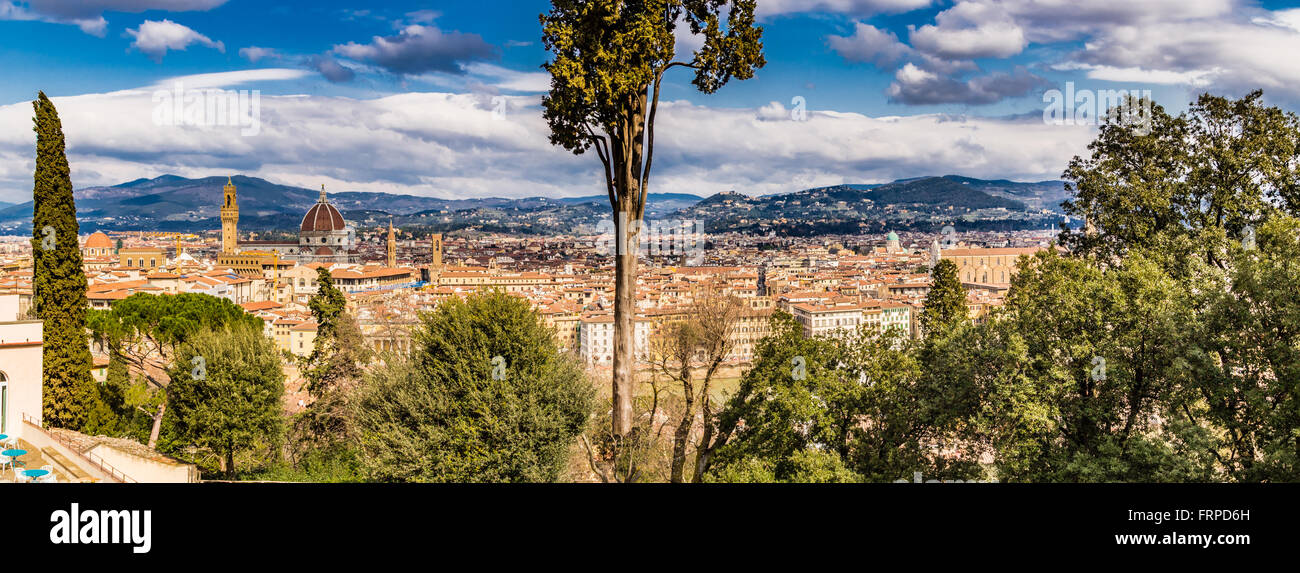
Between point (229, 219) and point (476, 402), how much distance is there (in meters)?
43.7

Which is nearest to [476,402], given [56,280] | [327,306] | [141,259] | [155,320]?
[56,280]

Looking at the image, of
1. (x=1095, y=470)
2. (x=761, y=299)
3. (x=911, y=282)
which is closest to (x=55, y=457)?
(x=1095, y=470)

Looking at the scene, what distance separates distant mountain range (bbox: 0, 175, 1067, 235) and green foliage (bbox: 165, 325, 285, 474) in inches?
942

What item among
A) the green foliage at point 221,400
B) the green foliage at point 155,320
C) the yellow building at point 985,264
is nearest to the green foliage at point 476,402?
the green foliage at point 221,400

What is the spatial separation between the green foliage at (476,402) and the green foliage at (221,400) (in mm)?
4106

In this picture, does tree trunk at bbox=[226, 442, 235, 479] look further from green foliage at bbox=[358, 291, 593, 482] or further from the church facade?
the church facade

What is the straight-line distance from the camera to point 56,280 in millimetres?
11133

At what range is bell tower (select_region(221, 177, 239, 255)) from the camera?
4178cm

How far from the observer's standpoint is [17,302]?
11.6 m

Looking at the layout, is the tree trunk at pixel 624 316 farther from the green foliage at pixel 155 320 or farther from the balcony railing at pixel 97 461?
the green foliage at pixel 155 320

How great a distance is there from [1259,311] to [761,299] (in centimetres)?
2954

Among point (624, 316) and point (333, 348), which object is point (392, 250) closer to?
point (333, 348)

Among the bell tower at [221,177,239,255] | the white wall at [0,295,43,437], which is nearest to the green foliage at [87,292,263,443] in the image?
the white wall at [0,295,43,437]
